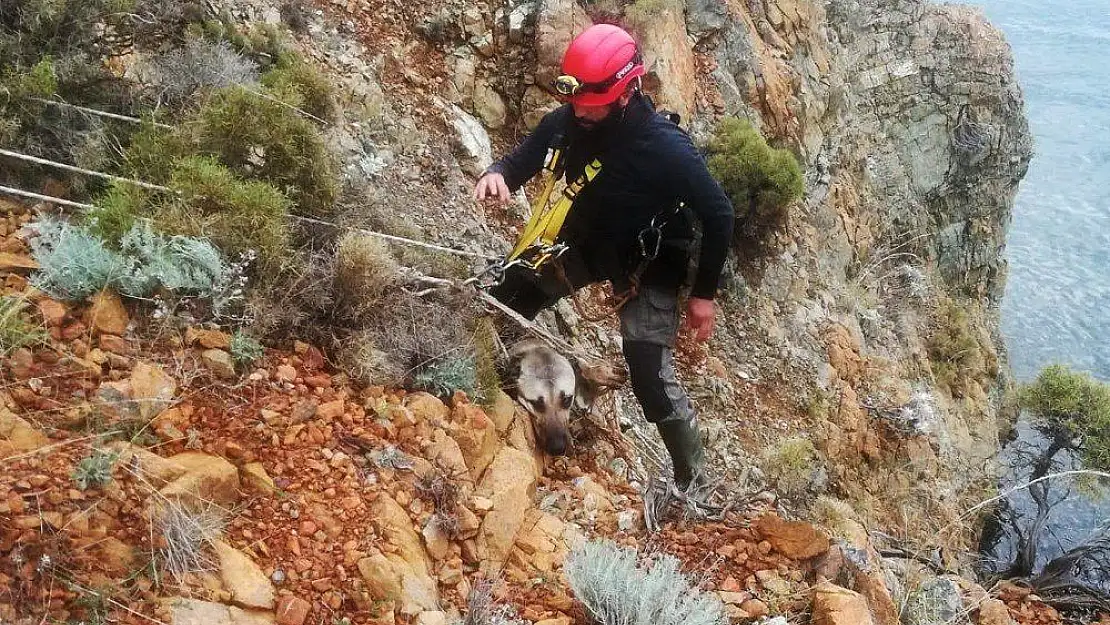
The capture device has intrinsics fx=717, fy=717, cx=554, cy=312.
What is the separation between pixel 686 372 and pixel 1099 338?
79.3 ft

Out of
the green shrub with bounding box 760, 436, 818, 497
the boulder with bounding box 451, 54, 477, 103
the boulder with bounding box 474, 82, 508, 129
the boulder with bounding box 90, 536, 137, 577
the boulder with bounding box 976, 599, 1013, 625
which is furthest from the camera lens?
the boulder with bounding box 474, 82, 508, 129

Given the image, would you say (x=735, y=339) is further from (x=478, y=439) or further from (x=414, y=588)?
(x=414, y=588)

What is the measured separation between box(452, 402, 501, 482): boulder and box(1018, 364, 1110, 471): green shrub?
1546cm

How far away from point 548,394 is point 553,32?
4.63m

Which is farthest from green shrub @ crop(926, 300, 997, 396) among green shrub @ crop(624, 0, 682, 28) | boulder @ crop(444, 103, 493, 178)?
boulder @ crop(444, 103, 493, 178)

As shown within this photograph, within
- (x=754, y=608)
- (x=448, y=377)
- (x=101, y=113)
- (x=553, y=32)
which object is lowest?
(x=754, y=608)

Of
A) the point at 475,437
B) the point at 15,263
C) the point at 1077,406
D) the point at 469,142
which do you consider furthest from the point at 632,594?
the point at 1077,406

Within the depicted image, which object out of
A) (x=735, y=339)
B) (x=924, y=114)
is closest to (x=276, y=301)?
(x=735, y=339)

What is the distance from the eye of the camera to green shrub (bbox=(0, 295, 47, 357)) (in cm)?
245

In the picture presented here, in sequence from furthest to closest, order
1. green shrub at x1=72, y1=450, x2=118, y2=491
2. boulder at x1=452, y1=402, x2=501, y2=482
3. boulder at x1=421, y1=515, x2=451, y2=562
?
1. boulder at x1=452, y1=402, x2=501, y2=482
2. boulder at x1=421, y1=515, x2=451, y2=562
3. green shrub at x1=72, y1=450, x2=118, y2=491

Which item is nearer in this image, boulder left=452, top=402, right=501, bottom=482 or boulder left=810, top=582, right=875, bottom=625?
boulder left=810, top=582, right=875, bottom=625

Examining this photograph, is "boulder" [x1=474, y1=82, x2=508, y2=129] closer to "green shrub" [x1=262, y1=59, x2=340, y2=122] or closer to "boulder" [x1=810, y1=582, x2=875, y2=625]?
"green shrub" [x1=262, y1=59, x2=340, y2=122]

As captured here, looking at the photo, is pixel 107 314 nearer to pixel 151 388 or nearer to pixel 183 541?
pixel 151 388

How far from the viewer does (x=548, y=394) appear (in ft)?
12.9
